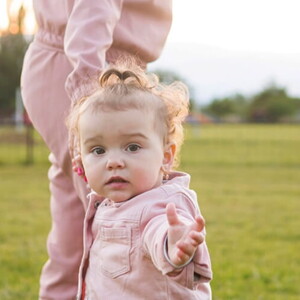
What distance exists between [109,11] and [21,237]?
13.2ft

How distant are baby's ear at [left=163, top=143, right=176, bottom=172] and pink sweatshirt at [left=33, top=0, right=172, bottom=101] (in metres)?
0.33

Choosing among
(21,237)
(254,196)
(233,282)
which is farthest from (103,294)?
(254,196)

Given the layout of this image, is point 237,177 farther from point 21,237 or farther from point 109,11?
point 109,11

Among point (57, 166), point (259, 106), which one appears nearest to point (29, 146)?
point (57, 166)

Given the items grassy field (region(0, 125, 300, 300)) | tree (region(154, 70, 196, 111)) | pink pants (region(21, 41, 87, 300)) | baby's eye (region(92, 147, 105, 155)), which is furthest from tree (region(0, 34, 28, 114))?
baby's eye (region(92, 147, 105, 155))

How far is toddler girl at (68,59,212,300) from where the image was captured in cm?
199

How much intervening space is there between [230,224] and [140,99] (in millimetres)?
5164

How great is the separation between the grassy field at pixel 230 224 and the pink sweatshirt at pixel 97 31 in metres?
1.82

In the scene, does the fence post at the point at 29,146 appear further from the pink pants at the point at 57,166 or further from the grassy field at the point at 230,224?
the pink pants at the point at 57,166

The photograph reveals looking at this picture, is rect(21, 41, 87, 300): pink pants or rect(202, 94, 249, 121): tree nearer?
rect(21, 41, 87, 300): pink pants

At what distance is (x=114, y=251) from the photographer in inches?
80.6

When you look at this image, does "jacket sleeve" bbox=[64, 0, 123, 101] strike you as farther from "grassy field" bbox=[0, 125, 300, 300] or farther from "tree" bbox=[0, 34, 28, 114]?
"tree" bbox=[0, 34, 28, 114]

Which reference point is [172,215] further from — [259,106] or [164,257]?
[259,106]

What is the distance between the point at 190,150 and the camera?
18.7m
